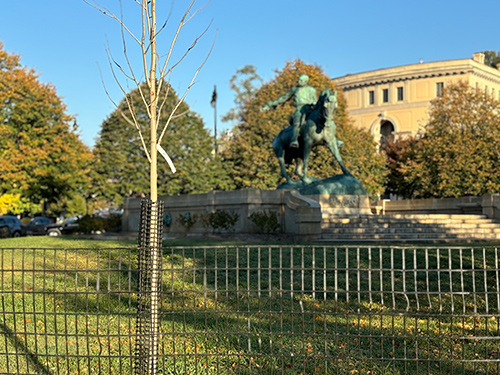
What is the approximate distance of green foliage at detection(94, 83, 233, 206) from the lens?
45906mm

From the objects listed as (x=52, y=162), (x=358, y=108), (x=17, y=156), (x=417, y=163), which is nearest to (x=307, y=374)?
(x=17, y=156)

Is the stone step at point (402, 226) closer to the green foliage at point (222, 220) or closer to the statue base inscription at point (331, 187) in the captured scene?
the statue base inscription at point (331, 187)

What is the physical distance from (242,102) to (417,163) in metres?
24.7

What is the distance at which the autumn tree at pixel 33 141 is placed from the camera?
3716cm

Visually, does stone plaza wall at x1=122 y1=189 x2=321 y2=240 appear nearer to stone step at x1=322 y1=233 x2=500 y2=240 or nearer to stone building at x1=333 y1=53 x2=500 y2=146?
stone step at x1=322 y1=233 x2=500 y2=240

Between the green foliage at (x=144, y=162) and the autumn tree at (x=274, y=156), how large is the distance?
199 centimetres

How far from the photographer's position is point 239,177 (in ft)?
153

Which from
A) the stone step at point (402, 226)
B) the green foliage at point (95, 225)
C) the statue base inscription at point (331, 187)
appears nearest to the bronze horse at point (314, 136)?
the statue base inscription at point (331, 187)

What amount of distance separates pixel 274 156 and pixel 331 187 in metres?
20.2

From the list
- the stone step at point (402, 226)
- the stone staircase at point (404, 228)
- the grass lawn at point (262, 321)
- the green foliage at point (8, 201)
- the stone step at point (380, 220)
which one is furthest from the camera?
the green foliage at point (8, 201)

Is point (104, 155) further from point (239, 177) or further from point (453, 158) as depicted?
point (453, 158)

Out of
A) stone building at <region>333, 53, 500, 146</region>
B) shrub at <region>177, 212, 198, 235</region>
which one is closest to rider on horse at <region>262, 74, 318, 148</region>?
shrub at <region>177, 212, 198, 235</region>

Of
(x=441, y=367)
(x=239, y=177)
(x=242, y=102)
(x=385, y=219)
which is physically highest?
(x=242, y=102)

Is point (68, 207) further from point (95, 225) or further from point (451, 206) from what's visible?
point (451, 206)
